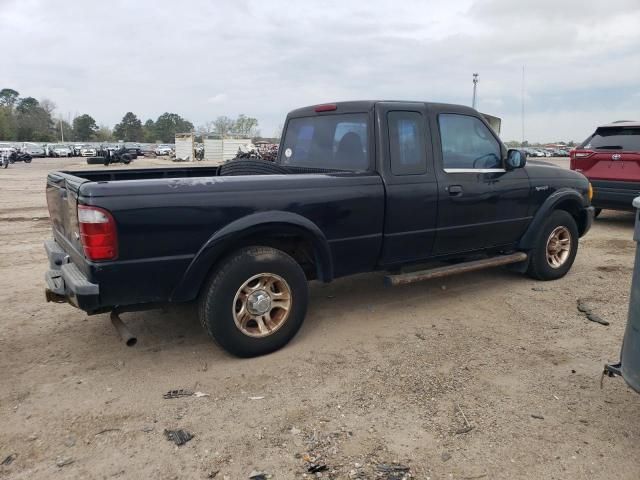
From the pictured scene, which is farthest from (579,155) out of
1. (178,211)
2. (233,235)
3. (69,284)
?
(69,284)

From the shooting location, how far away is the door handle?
4605 millimetres

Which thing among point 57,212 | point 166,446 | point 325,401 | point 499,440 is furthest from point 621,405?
point 57,212

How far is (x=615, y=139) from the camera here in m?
8.80

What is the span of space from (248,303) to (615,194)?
754 centimetres

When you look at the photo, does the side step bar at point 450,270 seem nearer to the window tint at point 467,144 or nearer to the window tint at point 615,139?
the window tint at point 467,144

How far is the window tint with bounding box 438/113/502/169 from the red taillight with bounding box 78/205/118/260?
2.95 m

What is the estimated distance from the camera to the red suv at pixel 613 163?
27.5ft

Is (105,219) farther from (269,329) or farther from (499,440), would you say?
(499,440)

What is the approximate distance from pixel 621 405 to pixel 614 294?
256cm

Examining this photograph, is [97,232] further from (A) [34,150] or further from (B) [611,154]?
(A) [34,150]

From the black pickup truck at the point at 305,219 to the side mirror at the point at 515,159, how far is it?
0.4 inches

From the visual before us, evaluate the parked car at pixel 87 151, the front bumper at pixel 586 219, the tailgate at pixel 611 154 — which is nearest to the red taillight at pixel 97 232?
the front bumper at pixel 586 219

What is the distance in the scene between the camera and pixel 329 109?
4801 mm

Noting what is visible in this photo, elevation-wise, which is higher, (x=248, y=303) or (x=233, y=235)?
(x=233, y=235)
